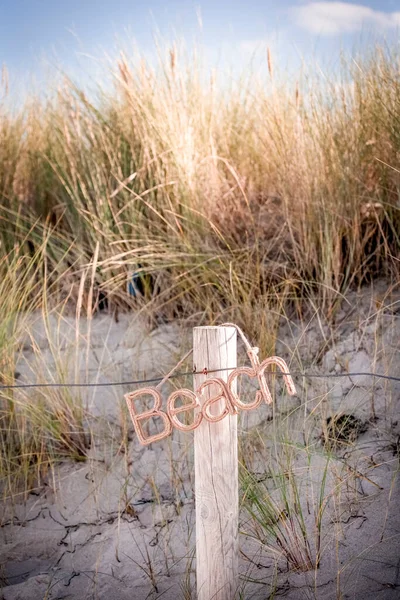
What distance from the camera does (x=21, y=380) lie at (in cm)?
335

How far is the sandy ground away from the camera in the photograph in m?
1.92

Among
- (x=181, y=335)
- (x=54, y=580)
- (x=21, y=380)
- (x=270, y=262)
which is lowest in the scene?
(x=54, y=580)

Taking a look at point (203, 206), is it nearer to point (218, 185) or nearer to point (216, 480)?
point (218, 185)

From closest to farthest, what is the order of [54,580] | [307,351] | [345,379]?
[54,580]
[345,379]
[307,351]

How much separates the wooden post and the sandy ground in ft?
0.79

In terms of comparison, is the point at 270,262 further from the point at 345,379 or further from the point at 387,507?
the point at 387,507

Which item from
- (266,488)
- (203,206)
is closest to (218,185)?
(203,206)

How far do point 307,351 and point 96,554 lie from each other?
1288 millimetres

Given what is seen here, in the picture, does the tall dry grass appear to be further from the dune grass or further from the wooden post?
the wooden post

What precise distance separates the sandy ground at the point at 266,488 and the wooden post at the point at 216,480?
240mm

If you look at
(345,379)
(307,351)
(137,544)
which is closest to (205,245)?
(307,351)

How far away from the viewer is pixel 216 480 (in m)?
1.58

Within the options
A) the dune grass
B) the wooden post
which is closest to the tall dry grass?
the dune grass

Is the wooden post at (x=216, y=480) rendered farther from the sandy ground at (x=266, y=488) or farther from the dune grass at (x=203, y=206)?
the dune grass at (x=203, y=206)
